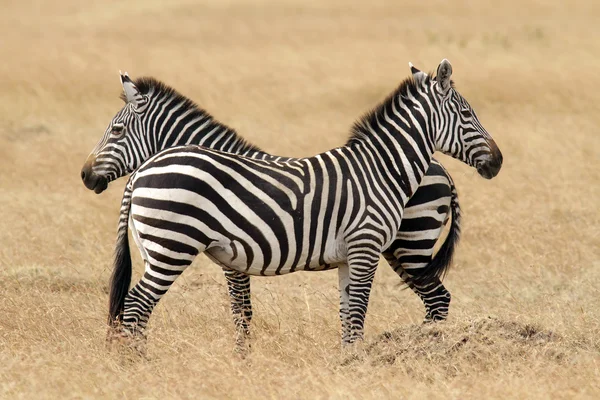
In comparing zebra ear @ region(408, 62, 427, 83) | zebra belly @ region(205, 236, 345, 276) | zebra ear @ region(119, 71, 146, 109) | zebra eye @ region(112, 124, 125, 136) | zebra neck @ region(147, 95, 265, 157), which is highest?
zebra ear @ region(408, 62, 427, 83)

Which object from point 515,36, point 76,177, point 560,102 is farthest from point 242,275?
point 515,36

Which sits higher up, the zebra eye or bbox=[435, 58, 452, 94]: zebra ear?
bbox=[435, 58, 452, 94]: zebra ear

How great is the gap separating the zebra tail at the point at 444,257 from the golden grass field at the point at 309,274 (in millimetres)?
454

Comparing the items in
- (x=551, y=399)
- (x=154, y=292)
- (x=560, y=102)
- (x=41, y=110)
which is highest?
(x=560, y=102)

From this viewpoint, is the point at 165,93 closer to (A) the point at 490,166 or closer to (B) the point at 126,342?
(B) the point at 126,342

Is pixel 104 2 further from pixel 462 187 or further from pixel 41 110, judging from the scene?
pixel 462 187

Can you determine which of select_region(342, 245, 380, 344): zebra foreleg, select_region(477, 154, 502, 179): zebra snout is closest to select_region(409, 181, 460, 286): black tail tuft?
select_region(477, 154, 502, 179): zebra snout

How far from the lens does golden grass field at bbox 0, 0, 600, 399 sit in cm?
636

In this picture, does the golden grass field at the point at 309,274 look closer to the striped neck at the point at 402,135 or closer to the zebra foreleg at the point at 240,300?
the zebra foreleg at the point at 240,300

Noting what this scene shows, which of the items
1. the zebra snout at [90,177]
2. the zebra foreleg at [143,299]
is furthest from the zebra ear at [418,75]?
the zebra snout at [90,177]

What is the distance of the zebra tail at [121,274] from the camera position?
7.12 meters

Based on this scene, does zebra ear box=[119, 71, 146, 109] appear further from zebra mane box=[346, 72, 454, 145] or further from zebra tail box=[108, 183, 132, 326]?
zebra mane box=[346, 72, 454, 145]

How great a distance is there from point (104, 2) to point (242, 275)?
36.1m

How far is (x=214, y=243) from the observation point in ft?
22.2
